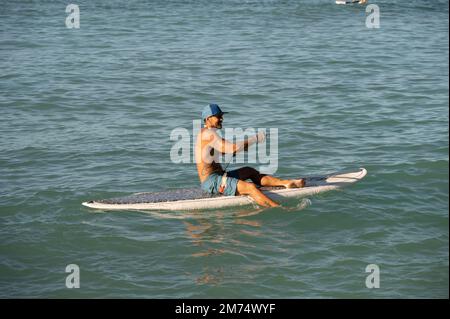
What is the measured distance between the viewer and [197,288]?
9.91 metres

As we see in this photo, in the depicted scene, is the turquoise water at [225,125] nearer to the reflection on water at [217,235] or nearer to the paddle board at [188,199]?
the reflection on water at [217,235]

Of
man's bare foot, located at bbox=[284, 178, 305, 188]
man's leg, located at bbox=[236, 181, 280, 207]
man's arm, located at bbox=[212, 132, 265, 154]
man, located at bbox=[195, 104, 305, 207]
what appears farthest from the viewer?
man's bare foot, located at bbox=[284, 178, 305, 188]

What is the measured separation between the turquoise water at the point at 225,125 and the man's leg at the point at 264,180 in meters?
0.35

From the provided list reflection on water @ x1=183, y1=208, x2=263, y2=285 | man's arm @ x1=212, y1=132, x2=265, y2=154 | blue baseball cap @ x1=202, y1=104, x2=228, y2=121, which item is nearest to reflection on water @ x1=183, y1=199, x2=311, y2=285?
reflection on water @ x1=183, y1=208, x2=263, y2=285

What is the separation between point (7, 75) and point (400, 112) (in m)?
10.7

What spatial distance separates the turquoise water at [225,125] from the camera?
10.4 m

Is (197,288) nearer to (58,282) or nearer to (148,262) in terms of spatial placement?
(148,262)

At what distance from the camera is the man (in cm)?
1170

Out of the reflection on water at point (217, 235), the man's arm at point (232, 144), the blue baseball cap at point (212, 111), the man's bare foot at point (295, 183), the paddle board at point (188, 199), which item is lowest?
the reflection on water at point (217, 235)

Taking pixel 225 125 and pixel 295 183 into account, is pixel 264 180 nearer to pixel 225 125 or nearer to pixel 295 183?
pixel 295 183

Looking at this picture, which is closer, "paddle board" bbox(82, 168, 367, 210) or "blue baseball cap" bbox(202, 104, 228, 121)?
"blue baseball cap" bbox(202, 104, 228, 121)

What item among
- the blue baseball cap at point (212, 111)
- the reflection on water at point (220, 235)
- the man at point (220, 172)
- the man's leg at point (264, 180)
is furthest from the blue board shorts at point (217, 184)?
the blue baseball cap at point (212, 111)

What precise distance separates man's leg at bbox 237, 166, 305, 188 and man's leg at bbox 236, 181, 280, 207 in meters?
0.28

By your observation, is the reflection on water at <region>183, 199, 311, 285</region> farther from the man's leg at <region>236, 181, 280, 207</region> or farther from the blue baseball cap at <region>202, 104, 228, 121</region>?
the blue baseball cap at <region>202, 104, 228, 121</region>
